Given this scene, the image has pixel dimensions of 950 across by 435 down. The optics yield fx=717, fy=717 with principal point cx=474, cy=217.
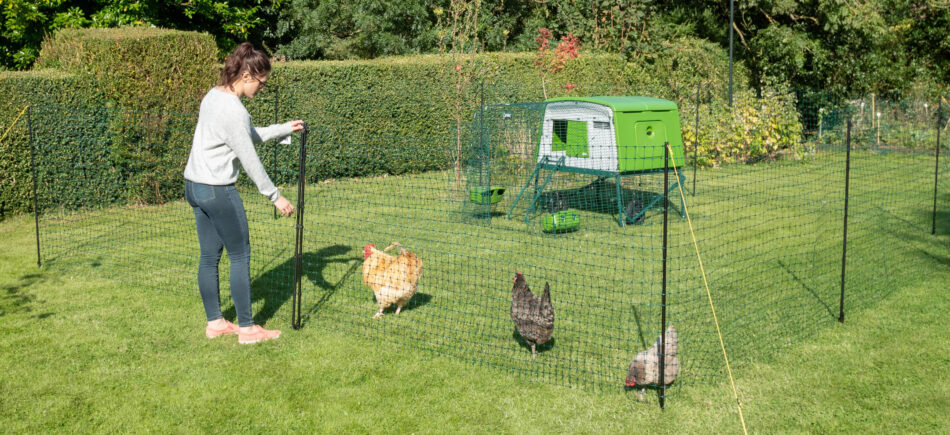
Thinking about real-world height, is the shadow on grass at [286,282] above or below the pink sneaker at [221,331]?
above

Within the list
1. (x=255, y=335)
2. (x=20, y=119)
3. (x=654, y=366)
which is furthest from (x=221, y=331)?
(x=20, y=119)

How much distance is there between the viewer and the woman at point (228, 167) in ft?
14.8

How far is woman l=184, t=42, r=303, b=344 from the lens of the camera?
14.8 ft

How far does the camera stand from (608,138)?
29.0ft

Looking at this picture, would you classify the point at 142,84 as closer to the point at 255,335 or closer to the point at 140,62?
the point at 140,62

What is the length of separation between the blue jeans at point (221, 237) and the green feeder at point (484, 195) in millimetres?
4253

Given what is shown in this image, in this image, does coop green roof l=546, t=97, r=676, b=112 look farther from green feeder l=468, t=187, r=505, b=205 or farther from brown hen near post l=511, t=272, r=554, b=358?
brown hen near post l=511, t=272, r=554, b=358

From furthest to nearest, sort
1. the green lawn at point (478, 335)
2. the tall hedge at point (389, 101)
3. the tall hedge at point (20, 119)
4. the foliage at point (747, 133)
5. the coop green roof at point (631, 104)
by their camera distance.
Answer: the foliage at point (747, 133) → the tall hedge at point (389, 101) → the tall hedge at point (20, 119) → the coop green roof at point (631, 104) → the green lawn at point (478, 335)

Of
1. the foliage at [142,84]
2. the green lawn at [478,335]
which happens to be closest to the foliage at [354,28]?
the foliage at [142,84]

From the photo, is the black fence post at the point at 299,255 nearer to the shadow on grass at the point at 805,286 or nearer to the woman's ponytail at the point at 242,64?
the woman's ponytail at the point at 242,64

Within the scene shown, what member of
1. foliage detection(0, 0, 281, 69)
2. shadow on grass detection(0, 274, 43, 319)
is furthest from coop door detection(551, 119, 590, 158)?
foliage detection(0, 0, 281, 69)

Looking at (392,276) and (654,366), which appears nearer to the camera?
(654,366)

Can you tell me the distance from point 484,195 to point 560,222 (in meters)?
1.05

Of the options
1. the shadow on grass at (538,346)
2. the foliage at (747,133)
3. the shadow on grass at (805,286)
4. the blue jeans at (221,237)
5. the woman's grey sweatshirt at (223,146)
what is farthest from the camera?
the foliage at (747,133)
